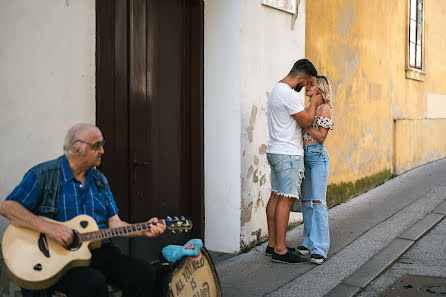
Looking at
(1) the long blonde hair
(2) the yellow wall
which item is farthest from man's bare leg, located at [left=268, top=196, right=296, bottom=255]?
(2) the yellow wall

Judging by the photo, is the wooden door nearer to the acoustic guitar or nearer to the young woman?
the young woman

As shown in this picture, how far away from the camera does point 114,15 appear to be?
5.00 meters

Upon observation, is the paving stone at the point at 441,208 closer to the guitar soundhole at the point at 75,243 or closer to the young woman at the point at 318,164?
the young woman at the point at 318,164

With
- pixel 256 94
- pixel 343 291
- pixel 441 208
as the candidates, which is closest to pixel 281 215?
pixel 343 291

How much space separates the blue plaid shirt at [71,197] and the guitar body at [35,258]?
14 cm

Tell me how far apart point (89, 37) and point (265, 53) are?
249 cm

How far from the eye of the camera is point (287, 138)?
5586mm

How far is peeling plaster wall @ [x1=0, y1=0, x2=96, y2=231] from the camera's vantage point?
13.1 ft

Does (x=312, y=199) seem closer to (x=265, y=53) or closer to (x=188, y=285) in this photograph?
(x=265, y=53)

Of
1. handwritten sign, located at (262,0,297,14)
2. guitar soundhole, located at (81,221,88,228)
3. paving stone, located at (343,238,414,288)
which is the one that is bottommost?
paving stone, located at (343,238,414,288)

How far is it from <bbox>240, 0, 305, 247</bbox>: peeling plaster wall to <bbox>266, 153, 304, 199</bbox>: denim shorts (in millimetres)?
665

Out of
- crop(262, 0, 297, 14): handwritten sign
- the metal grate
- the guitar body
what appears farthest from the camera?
crop(262, 0, 297, 14): handwritten sign

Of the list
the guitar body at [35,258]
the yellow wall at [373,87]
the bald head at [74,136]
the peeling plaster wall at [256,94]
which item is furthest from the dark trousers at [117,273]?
the yellow wall at [373,87]

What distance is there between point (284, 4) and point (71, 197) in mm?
4212
